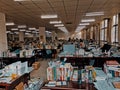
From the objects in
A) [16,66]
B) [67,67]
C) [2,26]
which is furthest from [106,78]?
[2,26]

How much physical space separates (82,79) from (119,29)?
21.1ft

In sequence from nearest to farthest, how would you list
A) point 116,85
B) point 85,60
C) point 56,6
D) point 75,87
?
point 116,85 → point 75,87 → point 56,6 → point 85,60

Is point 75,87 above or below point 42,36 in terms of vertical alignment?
below

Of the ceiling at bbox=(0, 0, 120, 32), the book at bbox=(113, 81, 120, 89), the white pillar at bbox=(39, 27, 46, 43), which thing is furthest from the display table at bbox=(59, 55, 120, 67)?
the white pillar at bbox=(39, 27, 46, 43)

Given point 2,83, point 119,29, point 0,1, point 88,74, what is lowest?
point 2,83

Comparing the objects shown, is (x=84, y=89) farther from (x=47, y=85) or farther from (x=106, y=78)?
(x=47, y=85)

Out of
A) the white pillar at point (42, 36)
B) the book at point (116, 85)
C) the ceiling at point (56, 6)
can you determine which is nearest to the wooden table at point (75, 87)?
the book at point (116, 85)

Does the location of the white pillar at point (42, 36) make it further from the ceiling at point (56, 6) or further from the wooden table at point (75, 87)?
the wooden table at point (75, 87)

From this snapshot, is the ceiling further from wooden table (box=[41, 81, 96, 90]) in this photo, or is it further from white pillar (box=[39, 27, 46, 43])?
white pillar (box=[39, 27, 46, 43])

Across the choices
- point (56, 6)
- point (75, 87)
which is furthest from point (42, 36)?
point (75, 87)

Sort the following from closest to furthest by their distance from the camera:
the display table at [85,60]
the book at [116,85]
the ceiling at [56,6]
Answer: the book at [116,85] → the ceiling at [56,6] → the display table at [85,60]

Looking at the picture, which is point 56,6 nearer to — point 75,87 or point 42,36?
point 75,87

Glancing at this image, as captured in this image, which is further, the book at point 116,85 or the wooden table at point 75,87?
the wooden table at point 75,87

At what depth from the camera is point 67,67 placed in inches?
103
